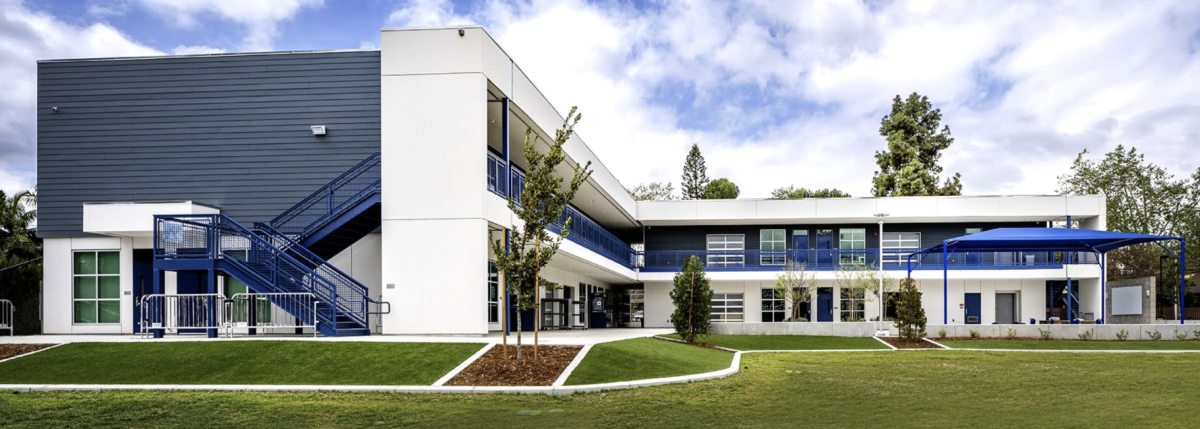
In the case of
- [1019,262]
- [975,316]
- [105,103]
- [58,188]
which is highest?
[105,103]

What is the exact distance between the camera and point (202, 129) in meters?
25.4

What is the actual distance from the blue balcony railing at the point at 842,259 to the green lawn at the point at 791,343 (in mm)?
12439

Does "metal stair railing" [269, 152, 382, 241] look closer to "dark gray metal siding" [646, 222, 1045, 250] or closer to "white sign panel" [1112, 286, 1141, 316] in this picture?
"dark gray metal siding" [646, 222, 1045, 250]

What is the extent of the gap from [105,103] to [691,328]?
59.8ft

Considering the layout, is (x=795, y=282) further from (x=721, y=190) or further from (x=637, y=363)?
(x=721, y=190)

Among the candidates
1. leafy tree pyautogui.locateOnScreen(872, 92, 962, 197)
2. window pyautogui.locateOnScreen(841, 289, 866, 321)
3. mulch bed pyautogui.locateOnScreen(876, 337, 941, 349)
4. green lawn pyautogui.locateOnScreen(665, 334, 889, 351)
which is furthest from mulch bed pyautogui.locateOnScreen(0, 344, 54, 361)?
leafy tree pyautogui.locateOnScreen(872, 92, 962, 197)

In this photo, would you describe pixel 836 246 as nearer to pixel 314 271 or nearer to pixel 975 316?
pixel 975 316

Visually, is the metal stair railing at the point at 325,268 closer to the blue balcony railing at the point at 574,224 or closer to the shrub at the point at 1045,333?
the blue balcony railing at the point at 574,224

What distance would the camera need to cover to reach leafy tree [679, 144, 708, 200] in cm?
7644

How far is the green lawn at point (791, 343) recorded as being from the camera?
2533cm

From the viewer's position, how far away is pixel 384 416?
37.7 feet

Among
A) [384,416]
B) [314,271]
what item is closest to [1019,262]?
[314,271]

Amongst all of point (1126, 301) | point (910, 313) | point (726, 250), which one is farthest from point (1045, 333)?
point (726, 250)

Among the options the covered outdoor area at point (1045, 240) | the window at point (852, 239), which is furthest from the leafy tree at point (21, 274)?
the window at point (852, 239)
